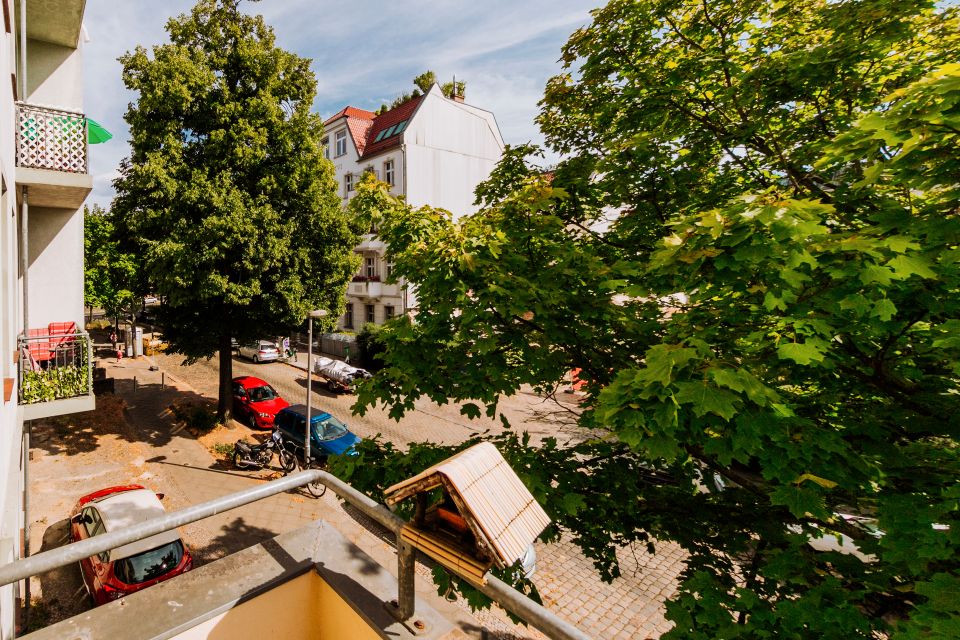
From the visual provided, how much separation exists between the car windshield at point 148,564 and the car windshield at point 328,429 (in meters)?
6.36

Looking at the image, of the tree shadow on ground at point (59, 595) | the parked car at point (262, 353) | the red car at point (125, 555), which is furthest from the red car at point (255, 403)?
the parked car at point (262, 353)

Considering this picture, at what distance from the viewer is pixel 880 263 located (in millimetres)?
3297

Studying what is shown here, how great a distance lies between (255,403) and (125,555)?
10348mm

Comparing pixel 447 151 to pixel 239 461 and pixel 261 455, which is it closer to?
pixel 261 455

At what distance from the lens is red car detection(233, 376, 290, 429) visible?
1739 centimetres

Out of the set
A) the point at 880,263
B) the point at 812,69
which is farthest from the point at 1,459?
the point at 812,69

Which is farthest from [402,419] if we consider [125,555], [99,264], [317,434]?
[99,264]

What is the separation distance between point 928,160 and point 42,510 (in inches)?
675

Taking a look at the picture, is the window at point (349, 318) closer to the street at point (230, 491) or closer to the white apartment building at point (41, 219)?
the street at point (230, 491)

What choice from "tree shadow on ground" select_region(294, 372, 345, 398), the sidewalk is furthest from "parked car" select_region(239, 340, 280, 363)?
the sidewalk

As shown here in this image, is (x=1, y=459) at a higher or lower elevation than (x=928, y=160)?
lower

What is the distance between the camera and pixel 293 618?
3205 millimetres

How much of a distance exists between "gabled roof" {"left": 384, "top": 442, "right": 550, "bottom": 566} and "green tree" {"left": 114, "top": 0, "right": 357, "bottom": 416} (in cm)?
1350

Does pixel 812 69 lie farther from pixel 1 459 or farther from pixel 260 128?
pixel 260 128
